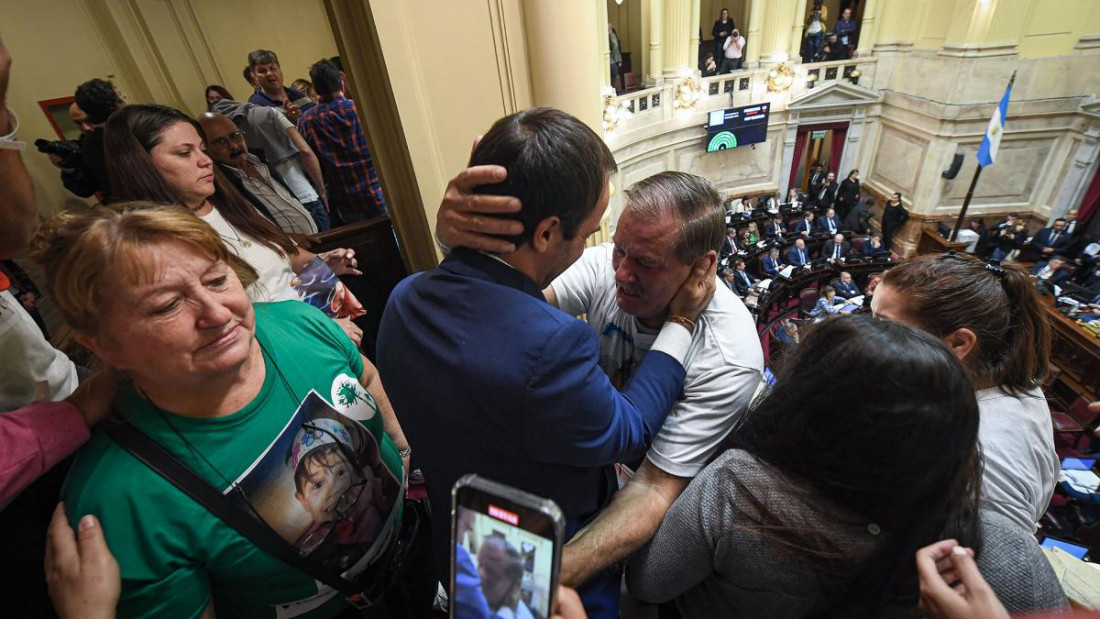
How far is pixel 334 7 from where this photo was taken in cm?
182

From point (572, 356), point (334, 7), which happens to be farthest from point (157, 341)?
point (334, 7)

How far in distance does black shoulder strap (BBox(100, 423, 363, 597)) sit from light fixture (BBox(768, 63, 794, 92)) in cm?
1703

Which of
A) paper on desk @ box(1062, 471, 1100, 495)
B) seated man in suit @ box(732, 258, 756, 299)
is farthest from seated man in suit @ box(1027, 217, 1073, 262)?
paper on desk @ box(1062, 471, 1100, 495)

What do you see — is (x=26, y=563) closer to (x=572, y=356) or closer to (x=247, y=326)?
(x=247, y=326)

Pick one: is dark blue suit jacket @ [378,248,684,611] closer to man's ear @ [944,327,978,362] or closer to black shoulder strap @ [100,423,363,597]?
black shoulder strap @ [100,423,363,597]

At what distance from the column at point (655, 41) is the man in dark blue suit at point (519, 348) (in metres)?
15.3

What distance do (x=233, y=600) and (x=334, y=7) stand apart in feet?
6.88

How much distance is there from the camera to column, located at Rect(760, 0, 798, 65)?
13984mm

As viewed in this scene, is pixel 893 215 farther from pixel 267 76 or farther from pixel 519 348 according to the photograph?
pixel 519 348

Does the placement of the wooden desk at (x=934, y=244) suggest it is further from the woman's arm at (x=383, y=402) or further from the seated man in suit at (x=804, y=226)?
the woman's arm at (x=383, y=402)

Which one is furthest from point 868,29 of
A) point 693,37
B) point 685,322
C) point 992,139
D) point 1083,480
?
point 685,322

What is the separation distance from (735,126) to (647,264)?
15239 mm

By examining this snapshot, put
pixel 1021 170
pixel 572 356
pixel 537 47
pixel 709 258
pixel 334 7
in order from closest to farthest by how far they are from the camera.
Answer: pixel 572 356
pixel 709 258
pixel 334 7
pixel 537 47
pixel 1021 170

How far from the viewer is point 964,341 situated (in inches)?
58.6
